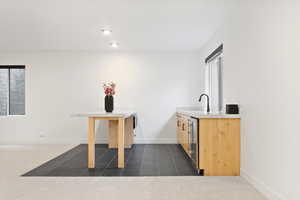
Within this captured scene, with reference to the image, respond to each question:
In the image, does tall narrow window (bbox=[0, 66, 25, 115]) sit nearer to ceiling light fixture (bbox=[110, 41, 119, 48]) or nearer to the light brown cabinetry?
ceiling light fixture (bbox=[110, 41, 119, 48])

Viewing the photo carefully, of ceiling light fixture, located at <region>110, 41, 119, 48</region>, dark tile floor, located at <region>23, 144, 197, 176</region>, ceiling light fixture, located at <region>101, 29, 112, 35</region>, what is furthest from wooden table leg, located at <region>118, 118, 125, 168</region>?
ceiling light fixture, located at <region>110, 41, 119, 48</region>

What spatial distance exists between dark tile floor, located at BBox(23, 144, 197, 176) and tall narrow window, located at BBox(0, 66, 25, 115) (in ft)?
7.87

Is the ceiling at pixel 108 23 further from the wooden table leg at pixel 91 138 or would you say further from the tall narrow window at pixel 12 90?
the wooden table leg at pixel 91 138

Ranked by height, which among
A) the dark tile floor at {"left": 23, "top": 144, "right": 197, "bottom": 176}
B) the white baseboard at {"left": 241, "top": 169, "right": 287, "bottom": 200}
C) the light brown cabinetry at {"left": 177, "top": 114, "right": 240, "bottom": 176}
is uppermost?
the light brown cabinetry at {"left": 177, "top": 114, "right": 240, "bottom": 176}

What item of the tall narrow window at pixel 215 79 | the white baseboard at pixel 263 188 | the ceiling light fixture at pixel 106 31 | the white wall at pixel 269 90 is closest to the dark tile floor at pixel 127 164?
the white baseboard at pixel 263 188

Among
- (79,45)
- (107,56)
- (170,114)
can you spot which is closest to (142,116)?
(170,114)

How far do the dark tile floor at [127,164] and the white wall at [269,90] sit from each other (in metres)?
1.09

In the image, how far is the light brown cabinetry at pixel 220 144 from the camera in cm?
367

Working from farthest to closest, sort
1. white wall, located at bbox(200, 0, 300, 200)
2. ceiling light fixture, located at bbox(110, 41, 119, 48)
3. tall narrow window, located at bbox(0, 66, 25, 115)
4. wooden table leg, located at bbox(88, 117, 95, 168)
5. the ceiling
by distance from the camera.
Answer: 1. tall narrow window, located at bbox(0, 66, 25, 115)
2. ceiling light fixture, located at bbox(110, 41, 119, 48)
3. wooden table leg, located at bbox(88, 117, 95, 168)
4. the ceiling
5. white wall, located at bbox(200, 0, 300, 200)

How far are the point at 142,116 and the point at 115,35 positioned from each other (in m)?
2.36

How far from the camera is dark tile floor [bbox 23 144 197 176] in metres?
3.91

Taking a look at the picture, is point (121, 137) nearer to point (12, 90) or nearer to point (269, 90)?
Result: point (269, 90)

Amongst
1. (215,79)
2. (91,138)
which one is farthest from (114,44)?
(91,138)

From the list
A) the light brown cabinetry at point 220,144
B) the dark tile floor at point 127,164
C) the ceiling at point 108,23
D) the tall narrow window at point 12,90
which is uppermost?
the ceiling at point 108,23
